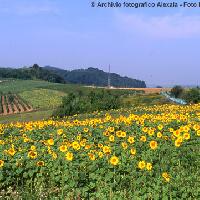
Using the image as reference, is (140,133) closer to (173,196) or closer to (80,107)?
(173,196)

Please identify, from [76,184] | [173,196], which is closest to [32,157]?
[76,184]

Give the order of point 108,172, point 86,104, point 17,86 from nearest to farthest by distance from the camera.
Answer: point 108,172, point 86,104, point 17,86

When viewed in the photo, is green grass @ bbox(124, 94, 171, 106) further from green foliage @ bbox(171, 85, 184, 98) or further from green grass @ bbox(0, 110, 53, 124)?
green grass @ bbox(0, 110, 53, 124)

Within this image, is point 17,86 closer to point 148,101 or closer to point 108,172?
point 148,101

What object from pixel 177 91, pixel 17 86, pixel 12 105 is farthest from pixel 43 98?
pixel 177 91

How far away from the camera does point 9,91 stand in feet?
482

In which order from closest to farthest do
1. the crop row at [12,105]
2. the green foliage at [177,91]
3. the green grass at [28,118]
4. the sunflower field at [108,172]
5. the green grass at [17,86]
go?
the sunflower field at [108,172], the green grass at [28,118], the green foliage at [177,91], the crop row at [12,105], the green grass at [17,86]

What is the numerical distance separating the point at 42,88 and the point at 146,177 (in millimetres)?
146728

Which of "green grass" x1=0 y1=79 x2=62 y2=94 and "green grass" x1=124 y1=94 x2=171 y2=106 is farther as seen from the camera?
"green grass" x1=0 y1=79 x2=62 y2=94

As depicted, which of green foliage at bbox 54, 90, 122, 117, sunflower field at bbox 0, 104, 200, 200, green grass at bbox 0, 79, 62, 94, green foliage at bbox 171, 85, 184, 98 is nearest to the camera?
sunflower field at bbox 0, 104, 200, 200

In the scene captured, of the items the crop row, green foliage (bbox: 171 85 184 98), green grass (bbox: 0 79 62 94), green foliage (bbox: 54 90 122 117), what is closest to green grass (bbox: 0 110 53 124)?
green foliage (bbox: 54 90 122 117)

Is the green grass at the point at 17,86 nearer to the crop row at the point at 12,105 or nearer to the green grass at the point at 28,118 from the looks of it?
the crop row at the point at 12,105

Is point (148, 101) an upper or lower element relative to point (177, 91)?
lower

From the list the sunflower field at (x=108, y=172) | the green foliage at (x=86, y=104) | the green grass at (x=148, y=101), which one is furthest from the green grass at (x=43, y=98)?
the sunflower field at (x=108, y=172)
